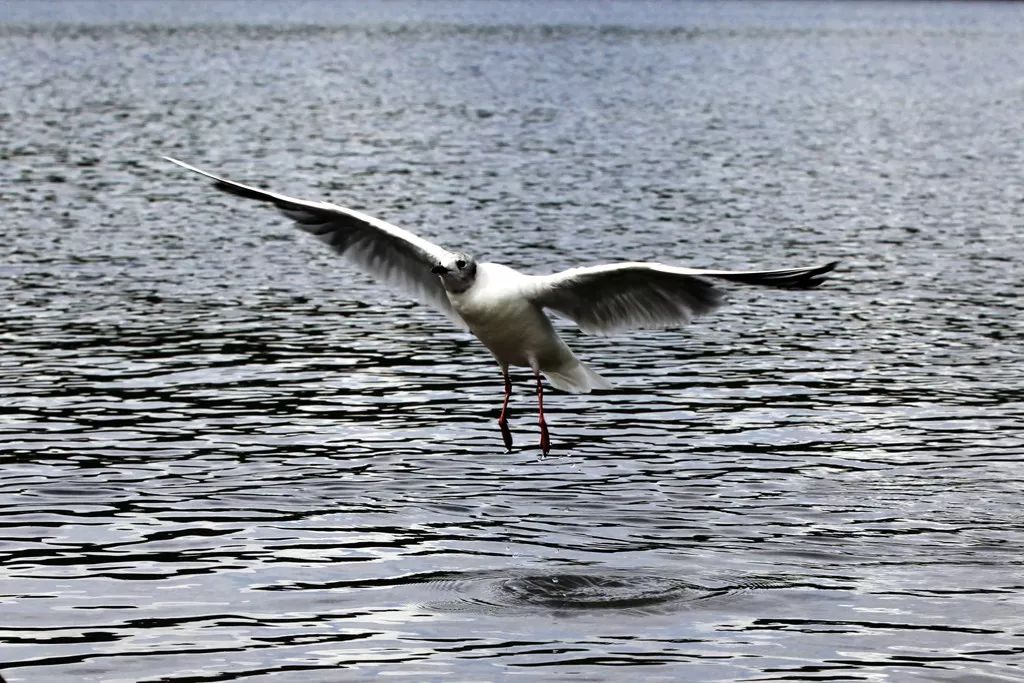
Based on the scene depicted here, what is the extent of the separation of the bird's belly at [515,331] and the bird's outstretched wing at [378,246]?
987 millimetres

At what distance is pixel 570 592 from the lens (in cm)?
1541

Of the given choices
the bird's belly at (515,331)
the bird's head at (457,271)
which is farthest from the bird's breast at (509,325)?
the bird's head at (457,271)

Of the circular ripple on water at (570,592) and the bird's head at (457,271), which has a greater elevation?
the bird's head at (457,271)

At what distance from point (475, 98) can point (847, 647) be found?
67553mm

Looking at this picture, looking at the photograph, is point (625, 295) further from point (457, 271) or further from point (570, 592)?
point (570, 592)

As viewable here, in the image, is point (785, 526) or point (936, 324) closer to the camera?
point (785, 526)

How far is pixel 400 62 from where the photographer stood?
105188mm

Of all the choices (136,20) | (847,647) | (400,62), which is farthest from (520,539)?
(136,20)

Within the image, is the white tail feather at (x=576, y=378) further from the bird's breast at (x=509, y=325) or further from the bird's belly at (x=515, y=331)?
the bird's breast at (x=509, y=325)

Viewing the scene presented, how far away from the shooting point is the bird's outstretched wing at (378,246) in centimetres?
→ 1773

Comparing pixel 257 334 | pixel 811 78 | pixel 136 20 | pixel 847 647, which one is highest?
pixel 136 20

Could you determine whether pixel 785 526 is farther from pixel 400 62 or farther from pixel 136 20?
pixel 136 20

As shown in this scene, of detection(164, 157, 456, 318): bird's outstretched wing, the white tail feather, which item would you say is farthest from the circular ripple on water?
detection(164, 157, 456, 318): bird's outstretched wing

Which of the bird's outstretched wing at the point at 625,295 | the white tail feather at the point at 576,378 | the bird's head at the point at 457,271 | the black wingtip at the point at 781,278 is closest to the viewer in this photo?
the black wingtip at the point at 781,278
